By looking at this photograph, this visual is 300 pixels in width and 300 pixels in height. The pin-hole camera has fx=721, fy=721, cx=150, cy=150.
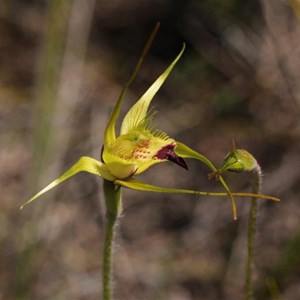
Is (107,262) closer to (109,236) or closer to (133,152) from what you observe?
(109,236)

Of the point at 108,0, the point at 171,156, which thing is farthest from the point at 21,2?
the point at 171,156

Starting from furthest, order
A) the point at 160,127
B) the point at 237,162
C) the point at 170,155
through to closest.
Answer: the point at 160,127 < the point at 170,155 < the point at 237,162

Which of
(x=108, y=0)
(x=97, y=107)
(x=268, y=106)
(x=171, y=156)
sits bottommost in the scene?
(x=171, y=156)

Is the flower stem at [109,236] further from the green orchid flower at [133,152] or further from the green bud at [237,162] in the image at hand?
the green bud at [237,162]

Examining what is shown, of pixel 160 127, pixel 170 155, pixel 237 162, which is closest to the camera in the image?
pixel 237 162

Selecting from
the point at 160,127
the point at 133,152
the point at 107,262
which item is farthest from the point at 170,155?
the point at 160,127

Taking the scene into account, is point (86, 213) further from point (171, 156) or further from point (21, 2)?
point (171, 156)

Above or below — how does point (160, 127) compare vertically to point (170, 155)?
above
